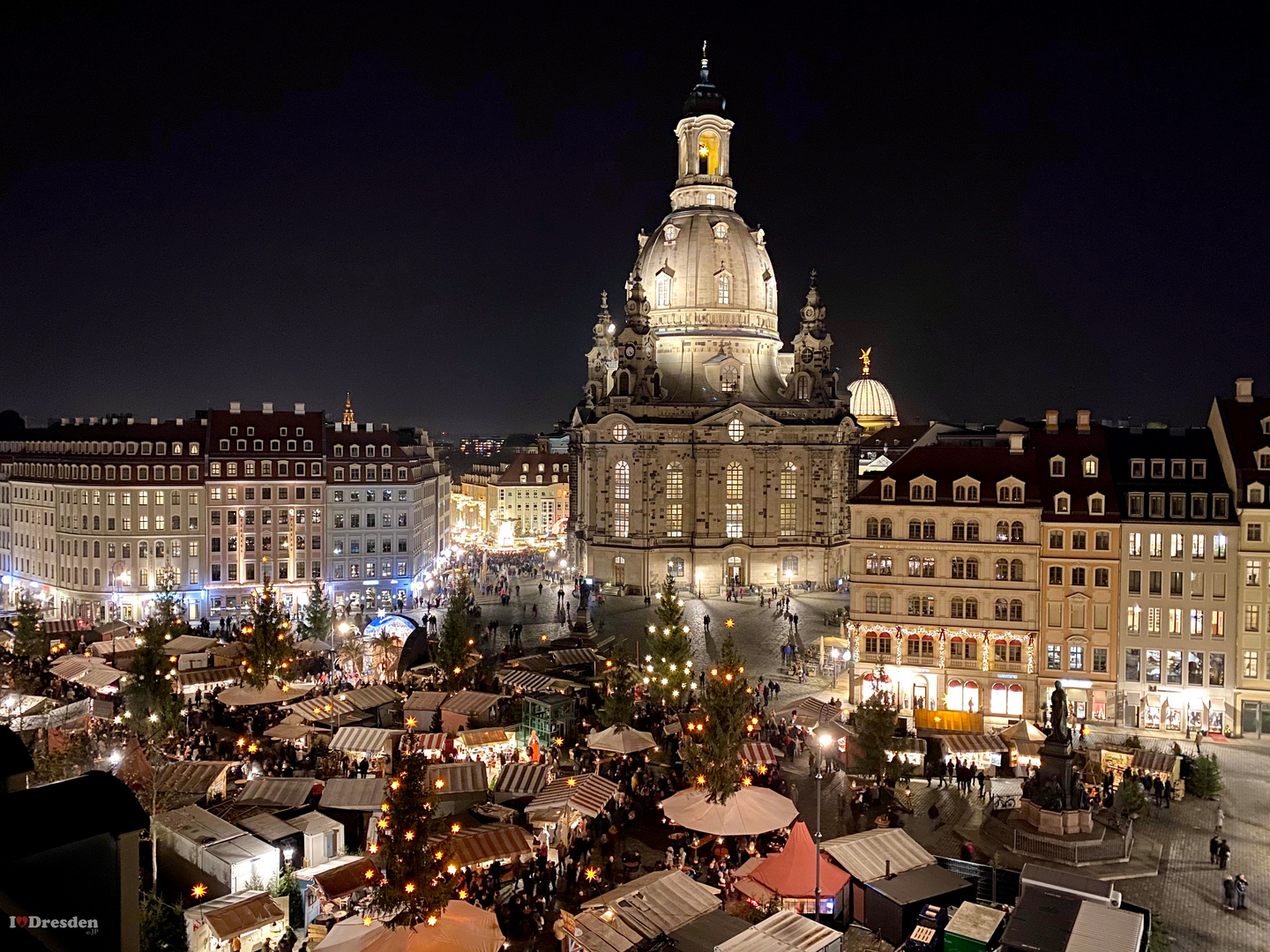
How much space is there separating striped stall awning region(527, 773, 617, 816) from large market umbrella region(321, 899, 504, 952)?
7915 mm

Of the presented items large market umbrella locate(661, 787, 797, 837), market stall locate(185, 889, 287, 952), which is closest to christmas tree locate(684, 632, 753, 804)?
large market umbrella locate(661, 787, 797, 837)

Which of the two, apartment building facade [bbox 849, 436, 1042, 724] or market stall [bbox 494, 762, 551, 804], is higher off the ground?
apartment building facade [bbox 849, 436, 1042, 724]

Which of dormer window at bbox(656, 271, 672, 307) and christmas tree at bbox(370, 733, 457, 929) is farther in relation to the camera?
dormer window at bbox(656, 271, 672, 307)

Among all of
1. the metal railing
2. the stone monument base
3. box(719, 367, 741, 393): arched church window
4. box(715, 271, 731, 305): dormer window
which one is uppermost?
box(715, 271, 731, 305): dormer window

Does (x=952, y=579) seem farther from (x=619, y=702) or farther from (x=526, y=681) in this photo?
(x=526, y=681)

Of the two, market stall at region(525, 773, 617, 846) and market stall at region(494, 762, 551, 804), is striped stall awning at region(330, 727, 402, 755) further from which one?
market stall at region(525, 773, 617, 846)

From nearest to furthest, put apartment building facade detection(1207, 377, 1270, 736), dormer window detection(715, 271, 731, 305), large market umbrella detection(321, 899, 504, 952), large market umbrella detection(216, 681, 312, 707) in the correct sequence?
large market umbrella detection(321, 899, 504, 952) < large market umbrella detection(216, 681, 312, 707) < apartment building facade detection(1207, 377, 1270, 736) < dormer window detection(715, 271, 731, 305)

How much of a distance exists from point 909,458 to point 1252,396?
16.4 m

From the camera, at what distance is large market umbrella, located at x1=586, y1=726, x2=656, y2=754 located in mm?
39037

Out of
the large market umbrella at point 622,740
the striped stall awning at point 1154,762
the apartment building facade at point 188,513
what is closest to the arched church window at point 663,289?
the apartment building facade at point 188,513

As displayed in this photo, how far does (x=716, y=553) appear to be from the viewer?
90.9 meters

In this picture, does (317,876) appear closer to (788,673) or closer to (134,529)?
(788,673)

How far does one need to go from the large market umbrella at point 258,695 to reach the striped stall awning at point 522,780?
1533cm

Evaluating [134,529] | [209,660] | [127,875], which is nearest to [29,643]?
[209,660]
